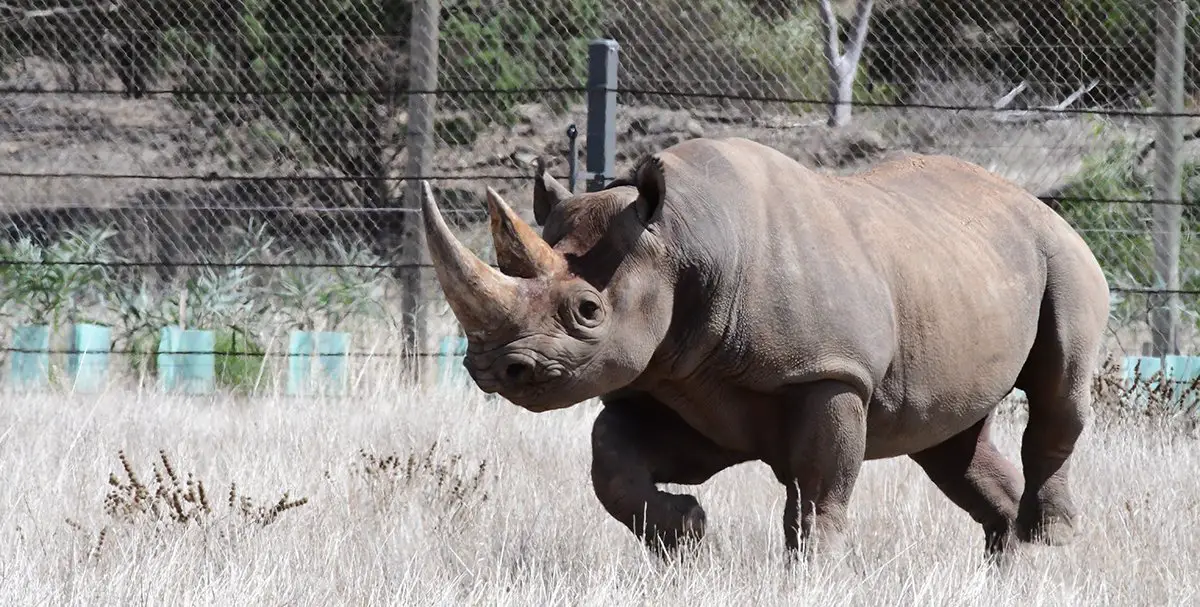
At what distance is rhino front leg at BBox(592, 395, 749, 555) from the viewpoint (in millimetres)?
4160

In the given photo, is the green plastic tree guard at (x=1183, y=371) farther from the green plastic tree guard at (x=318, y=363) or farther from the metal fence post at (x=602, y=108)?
the green plastic tree guard at (x=318, y=363)

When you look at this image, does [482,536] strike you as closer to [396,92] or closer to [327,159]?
[396,92]

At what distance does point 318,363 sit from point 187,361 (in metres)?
0.95

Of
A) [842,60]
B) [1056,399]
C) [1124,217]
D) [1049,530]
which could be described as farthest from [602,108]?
[1124,217]

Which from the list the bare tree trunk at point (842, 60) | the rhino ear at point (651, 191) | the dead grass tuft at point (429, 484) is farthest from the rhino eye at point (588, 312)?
the bare tree trunk at point (842, 60)

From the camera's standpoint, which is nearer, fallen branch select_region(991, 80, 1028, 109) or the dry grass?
the dry grass

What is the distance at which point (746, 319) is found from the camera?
13.2ft

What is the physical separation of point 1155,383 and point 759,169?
15.0 ft

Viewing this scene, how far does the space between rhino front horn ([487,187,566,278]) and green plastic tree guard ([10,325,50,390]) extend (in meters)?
5.44

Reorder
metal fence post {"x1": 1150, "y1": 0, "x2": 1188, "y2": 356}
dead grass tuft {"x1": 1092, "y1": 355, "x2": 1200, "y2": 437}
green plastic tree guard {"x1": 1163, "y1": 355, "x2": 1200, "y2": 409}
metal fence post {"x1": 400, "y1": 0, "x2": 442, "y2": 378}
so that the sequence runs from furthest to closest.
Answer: metal fence post {"x1": 400, "y1": 0, "x2": 442, "y2": 378}, metal fence post {"x1": 1150, "y1": 0, "x2": 1188, "y2": 356}, green plastic tree guard {"x1": 1163, "y1": 355, "x2": 1200, "y2": 409}, dead grass tuft {"x1": 1092, "y1": 355, "x2": 1200, "y2": 437}

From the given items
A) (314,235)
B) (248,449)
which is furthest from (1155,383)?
(314,235)

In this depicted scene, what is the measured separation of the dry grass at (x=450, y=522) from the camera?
4.02 m

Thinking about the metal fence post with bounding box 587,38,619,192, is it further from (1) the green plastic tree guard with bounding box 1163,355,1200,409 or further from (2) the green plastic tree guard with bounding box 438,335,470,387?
(1) the green plastic tree guard with bounding box 1163,355,1200,409

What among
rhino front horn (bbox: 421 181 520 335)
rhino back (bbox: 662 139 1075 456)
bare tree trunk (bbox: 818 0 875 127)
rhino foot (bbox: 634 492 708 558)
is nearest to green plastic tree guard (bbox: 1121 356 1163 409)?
bare tree trunk (bbox: 818 0 875 127)
